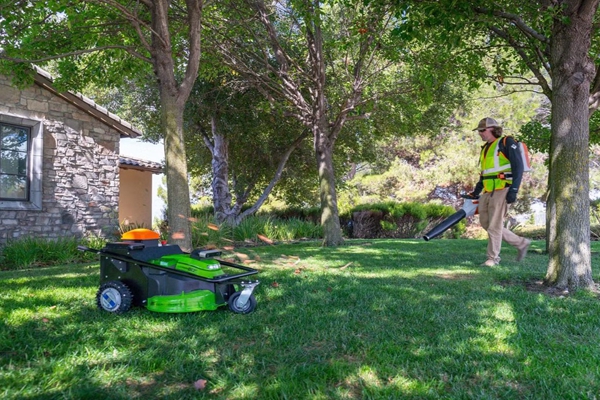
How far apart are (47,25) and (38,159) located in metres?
3.60

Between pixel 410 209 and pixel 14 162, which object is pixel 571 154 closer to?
pixel 14 162

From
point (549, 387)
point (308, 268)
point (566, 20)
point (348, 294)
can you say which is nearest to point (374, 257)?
point (308, 268)

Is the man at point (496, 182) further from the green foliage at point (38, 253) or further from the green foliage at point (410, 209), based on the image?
the green foliage at point (410, 209)

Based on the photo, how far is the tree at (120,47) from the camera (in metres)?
6.09

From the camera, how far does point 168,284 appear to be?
3662 millimetres

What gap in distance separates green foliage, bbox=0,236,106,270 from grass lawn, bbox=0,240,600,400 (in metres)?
4.34

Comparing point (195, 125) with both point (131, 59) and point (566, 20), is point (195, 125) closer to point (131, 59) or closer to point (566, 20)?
point (131, 59)

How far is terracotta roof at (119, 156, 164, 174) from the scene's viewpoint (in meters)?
14.5

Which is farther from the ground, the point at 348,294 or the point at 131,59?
the point at 131,59

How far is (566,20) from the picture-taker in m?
4.84

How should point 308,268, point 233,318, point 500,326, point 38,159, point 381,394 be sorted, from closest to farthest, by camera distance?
point 381,394 < point 500,326 < point 233,318 < point 308,268 < point 38,159

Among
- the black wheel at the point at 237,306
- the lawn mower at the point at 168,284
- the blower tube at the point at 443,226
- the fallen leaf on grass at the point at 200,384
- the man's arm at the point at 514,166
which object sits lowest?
the fallen leaf on grass at the point at 200,384

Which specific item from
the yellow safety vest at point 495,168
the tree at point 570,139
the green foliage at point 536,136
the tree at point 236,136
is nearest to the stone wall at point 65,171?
the tree at point 236,136

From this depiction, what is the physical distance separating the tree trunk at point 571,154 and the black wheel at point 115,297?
4.19m
